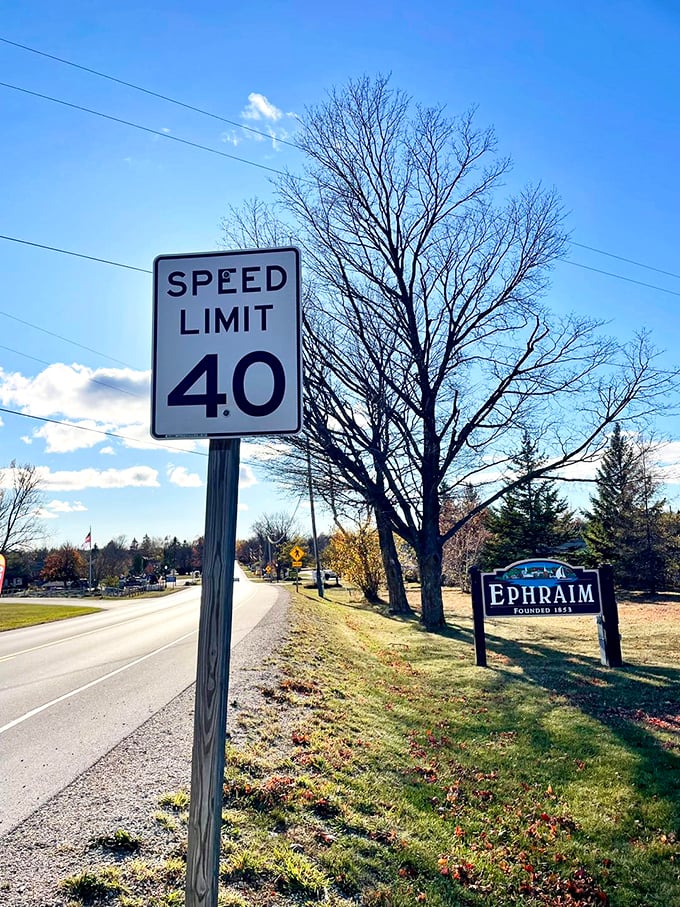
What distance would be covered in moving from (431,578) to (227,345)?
676 inches

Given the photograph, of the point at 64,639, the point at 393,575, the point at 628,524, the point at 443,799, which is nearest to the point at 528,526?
the point at 628,524

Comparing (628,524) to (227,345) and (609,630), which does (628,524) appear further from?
(227,345)

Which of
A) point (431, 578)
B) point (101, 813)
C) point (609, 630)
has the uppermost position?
point (431, 578)

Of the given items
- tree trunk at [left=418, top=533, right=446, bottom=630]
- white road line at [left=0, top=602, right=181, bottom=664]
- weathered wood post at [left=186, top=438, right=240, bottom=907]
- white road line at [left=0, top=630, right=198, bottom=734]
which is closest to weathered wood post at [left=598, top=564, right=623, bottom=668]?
tree trunk at [left=418, top=533, right=446, bottom=630]

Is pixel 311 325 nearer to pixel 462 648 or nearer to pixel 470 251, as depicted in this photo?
pixel 470 251

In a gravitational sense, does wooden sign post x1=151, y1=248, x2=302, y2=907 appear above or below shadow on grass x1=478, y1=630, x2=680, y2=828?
above

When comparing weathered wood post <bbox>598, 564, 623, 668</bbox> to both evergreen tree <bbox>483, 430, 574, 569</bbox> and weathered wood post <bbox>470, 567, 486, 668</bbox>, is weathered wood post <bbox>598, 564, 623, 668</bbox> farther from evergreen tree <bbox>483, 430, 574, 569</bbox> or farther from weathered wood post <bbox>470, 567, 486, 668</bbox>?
evergreen tree <bbox>483, 430, 574, 569</bbox>

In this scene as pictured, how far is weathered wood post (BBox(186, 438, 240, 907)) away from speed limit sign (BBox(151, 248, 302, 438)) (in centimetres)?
15

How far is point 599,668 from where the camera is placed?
463 inches

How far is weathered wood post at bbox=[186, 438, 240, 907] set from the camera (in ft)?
6.56

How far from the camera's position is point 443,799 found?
5.54 metres

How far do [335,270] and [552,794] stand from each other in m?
15.2

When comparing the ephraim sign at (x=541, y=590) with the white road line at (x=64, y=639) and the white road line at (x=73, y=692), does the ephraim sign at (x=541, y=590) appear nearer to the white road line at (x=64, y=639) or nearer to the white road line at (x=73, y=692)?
the white road line at (x=73, y=692)

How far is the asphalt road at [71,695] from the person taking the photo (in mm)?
5582
